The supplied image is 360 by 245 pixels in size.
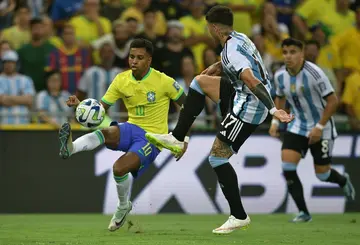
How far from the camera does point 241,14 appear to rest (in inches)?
728

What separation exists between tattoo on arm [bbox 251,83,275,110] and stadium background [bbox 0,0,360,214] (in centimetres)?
598

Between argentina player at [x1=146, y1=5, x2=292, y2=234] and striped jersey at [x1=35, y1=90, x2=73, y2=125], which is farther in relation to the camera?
striped jersey at [x1=35, y1=90, x2=73, y2=125]

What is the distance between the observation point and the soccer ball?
1030cm

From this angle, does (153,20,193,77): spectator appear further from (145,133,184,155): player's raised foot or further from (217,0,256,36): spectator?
(145,133,184,155): player's raised foot

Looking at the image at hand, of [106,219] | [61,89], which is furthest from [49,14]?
[106,219]

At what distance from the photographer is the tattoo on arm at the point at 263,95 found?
942 cm

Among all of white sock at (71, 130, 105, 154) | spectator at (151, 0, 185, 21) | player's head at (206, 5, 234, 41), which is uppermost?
player's head at (206, 5, 234, 41)

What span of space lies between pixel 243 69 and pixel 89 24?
8386 mm

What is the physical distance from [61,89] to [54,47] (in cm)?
102

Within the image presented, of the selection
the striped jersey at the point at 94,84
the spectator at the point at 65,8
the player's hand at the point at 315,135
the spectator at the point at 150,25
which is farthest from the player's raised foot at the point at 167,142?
the spectator at the point at 65,8

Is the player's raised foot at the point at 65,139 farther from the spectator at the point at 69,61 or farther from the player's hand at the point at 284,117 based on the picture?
the spectator at the point at 69,61

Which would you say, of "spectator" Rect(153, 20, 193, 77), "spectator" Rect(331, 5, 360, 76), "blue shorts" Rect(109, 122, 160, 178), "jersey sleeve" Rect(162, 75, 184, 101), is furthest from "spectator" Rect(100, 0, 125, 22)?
"blue shorts" Rect(109, 122, 160, 178)

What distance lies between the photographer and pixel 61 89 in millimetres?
16203

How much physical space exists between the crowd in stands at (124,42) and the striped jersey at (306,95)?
103 inches
